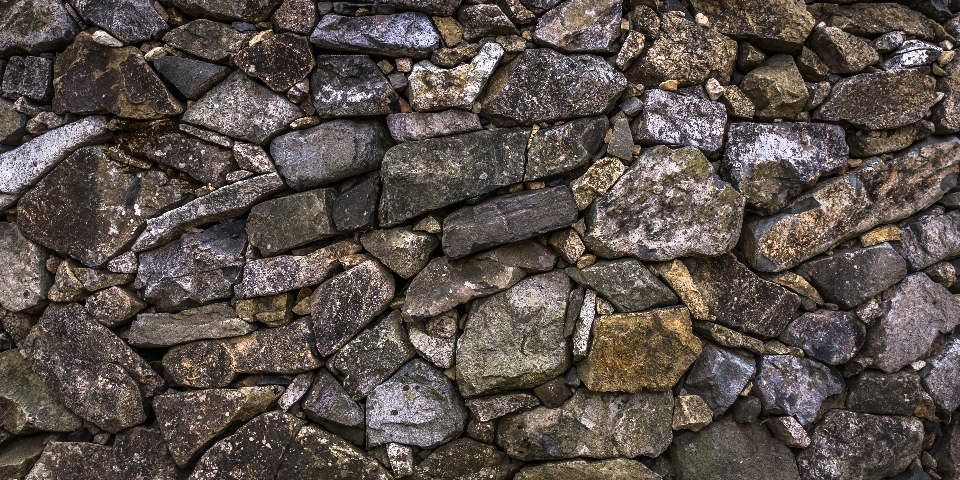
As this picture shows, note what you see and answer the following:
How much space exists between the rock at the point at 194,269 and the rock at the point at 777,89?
9.38 feet

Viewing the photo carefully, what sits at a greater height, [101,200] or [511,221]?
[101,200]

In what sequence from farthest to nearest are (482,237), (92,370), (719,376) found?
1. (92,370)
2. (719,376)
3. (482,237)

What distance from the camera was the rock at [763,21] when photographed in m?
3.10

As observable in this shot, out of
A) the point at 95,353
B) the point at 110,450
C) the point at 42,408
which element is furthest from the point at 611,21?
the point at 42,408

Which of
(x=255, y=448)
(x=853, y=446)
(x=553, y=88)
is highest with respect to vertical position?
(x=553, y=88)

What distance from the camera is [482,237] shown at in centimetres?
298

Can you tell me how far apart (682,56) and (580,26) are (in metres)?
0.56

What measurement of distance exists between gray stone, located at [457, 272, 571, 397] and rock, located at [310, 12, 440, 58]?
4.44 feet

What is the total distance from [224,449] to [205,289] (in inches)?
34.0

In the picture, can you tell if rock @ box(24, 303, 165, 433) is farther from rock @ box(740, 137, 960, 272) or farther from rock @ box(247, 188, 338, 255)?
rock @ box(740, 137, 960, 272)

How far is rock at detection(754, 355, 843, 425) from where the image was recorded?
3121 mm

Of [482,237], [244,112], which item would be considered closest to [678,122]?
[482,237]

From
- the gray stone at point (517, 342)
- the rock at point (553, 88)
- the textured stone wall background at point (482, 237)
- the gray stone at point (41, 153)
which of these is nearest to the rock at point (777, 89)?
Answer: the textured stone wall background at point (482, 237)

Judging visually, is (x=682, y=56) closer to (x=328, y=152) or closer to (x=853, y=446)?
→ (x=328, y=152)
